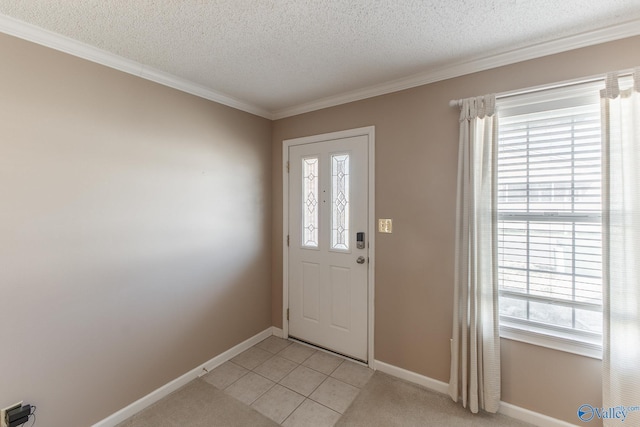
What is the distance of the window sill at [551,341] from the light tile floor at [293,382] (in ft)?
3.83

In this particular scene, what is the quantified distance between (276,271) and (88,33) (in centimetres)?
245

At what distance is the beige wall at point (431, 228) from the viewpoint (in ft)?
5.68

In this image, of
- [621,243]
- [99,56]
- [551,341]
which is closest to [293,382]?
[551,341]

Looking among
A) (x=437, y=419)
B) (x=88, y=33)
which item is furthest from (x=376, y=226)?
(x=88, y=33)

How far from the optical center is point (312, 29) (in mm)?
1610

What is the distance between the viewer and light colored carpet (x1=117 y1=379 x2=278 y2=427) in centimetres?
188

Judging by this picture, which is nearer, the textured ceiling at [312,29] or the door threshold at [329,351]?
the textured ceiling at [312,29]

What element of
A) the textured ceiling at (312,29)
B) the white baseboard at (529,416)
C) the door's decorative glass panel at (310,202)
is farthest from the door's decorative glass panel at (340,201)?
the white baseboard at (529,416)

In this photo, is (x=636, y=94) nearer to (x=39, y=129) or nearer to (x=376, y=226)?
(x=376, y=226)

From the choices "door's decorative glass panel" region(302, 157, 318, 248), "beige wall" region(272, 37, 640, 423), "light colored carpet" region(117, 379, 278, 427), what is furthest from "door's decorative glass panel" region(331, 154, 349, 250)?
"light colored carpet" region(117, 379, 278, 427)

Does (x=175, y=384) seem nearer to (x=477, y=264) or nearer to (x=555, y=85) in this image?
(x=477, y=264)

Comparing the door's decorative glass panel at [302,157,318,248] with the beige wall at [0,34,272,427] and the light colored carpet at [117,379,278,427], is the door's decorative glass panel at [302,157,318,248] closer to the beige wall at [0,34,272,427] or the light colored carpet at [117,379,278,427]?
the beige wall at [0,34,272,427]

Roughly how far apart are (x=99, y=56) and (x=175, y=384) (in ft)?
8.02

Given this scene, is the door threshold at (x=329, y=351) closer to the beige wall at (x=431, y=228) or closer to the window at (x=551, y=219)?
the beige wall at (x=431, y=228)
